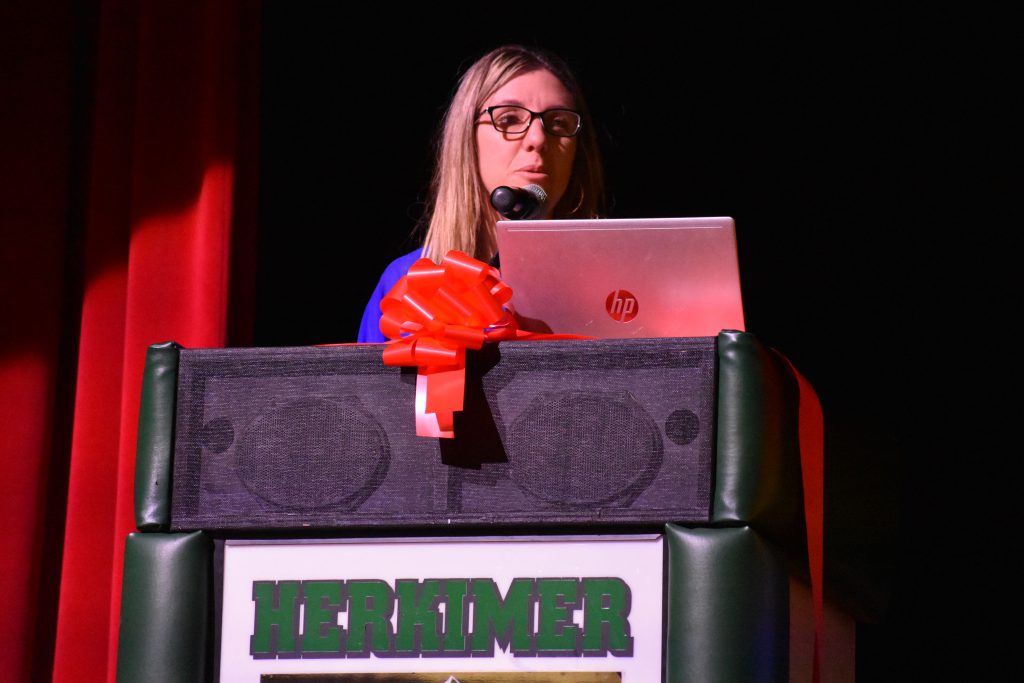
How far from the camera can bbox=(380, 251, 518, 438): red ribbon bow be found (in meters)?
1.10

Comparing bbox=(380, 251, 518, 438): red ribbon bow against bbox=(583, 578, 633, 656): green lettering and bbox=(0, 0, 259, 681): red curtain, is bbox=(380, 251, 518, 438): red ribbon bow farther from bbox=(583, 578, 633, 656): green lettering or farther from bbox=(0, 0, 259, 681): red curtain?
bbox=(0, 0, 259, 681): red curtain

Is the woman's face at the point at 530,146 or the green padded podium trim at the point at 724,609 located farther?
the woman's face at the point at 530,146

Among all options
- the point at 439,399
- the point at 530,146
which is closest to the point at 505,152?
the point at 530,146

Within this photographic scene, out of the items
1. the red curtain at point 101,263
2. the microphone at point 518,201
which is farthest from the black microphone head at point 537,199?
the red curtain at point 101,263

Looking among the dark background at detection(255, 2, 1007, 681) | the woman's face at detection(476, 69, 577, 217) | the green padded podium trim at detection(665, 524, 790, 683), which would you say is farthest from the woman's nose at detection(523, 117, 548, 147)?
the green padded podium trim at detection(665, 524, 790, 683)

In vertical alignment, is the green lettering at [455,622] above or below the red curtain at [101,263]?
below

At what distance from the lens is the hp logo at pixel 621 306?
46.2 inches

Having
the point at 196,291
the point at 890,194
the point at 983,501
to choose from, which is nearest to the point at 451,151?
the point at 196,291

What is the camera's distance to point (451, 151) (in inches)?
72.5

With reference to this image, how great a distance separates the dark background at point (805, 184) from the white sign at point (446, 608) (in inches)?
34.8

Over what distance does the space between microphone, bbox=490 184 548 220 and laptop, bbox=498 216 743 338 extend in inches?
8.2

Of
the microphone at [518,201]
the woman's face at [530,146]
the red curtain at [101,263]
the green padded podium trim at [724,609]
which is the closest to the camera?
the green padded podium trim at [724,609]

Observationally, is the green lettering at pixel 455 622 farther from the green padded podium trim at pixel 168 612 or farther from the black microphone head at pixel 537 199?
the black microphone head at pixel 537 199

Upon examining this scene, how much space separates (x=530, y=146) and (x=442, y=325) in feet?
2.18
